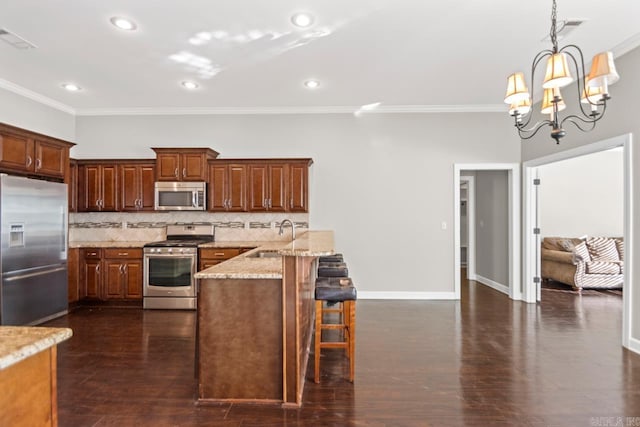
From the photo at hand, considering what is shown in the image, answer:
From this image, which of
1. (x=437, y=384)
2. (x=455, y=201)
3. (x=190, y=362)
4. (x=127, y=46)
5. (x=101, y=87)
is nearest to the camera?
(x=437, y=384)

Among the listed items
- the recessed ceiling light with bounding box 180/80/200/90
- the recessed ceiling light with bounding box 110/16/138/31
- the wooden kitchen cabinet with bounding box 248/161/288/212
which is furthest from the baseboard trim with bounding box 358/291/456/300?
the recessed ceiling light with bounding box 110/16/138/31

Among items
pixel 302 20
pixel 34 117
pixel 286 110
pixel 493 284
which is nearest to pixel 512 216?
pixel 493 284

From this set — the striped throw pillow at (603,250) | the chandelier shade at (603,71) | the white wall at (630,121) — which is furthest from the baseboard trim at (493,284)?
the chandelier shade at (603,71)

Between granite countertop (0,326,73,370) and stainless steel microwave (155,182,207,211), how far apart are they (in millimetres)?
4042

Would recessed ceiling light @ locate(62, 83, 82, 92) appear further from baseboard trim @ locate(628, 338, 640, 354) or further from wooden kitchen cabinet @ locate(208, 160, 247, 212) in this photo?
baseboard trim @ locate(628, 338, 640, 354)

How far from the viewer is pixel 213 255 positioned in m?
4.89

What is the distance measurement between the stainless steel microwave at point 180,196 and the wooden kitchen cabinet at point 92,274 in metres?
1.04

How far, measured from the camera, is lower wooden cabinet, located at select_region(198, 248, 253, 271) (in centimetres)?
488

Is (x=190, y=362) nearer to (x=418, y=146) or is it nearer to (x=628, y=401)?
(x=628, y=401)

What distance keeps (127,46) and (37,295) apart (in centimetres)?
298

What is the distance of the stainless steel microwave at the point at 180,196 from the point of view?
16.6 ft

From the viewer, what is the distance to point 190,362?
311 centimetres

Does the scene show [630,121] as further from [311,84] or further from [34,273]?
[34,273]

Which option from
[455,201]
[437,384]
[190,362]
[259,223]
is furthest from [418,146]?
[190,362]
